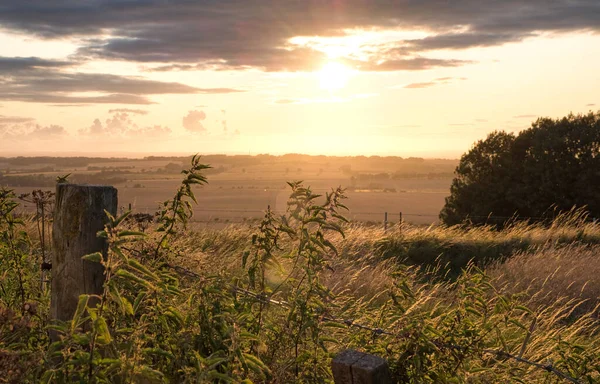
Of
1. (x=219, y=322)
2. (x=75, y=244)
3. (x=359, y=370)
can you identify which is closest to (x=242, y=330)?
(x=219, y=322)

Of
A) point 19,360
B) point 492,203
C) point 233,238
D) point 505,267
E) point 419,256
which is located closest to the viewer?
point 19,360

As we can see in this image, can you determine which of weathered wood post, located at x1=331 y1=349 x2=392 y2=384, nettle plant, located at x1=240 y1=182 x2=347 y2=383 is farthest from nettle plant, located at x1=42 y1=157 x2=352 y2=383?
weathered wood post, located at x1=331 y1=349 x2=392 y2=384

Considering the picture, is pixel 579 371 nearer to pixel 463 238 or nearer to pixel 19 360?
pixel 19 360

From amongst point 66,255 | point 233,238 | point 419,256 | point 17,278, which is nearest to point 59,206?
point 66,255

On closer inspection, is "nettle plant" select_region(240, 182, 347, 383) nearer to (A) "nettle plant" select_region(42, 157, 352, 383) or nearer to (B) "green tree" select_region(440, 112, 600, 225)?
(A) "nettle plant" select_region(42, 157, 352, 383)

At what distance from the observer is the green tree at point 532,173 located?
75.6ft

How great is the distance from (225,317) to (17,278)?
2597mm

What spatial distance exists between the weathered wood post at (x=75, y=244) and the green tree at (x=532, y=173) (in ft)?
69.6

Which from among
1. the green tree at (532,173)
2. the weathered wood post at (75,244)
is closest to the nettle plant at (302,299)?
the weathered wood post at (75,244)

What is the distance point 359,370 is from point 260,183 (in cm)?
11469

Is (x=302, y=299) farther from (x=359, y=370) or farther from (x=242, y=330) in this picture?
(x=359, y=370)

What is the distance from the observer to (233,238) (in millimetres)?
14031

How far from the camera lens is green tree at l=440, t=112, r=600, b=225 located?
23.0 meters

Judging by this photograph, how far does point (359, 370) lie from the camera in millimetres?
3062
